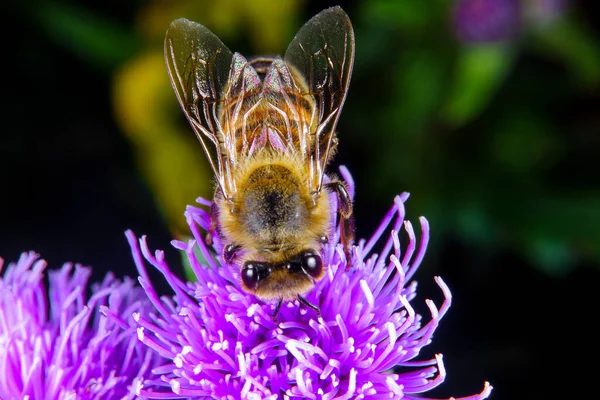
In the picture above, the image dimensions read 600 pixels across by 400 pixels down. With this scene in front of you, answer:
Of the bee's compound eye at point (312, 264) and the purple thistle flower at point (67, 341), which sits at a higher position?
the bee's compound eye at point (312, 264)

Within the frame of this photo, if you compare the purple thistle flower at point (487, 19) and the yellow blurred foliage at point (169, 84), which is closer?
the purple thistle flower at point (487, 19)

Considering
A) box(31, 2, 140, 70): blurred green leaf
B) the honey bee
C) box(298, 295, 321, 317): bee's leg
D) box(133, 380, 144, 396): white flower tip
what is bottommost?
box(133, 380, 144, 396): white flower tip

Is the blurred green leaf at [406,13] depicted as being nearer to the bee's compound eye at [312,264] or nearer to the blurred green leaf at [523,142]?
the blurred green leaf at [523,142]

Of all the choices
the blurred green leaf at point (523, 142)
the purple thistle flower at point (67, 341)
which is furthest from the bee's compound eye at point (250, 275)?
the blurred green leaf at point (523, 142)

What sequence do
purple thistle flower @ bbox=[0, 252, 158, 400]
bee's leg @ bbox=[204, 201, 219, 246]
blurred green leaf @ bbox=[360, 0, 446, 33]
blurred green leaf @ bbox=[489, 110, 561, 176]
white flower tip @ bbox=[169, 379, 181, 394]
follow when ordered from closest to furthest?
white flower tip @ bbox=[169, 379, 181, 394], purple thistle flower @ bbox=[0, 252, 158, 400], bee's leg @ bbox=[204, 201, 219, 246], blurred green leaf @ bbox=[360, 0, 446, 33], blurred green leaf @ bbox=[489, 110, 561, 176]

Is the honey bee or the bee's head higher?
the honey bee

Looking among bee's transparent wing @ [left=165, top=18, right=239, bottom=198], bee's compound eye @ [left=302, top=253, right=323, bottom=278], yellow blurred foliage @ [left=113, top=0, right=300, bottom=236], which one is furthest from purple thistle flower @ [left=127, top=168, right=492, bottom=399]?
yellow blurred foliage @ [left=113, top=0, right=300, bottom=236]

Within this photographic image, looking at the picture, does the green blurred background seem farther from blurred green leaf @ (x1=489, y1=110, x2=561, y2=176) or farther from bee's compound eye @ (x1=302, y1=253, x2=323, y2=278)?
bee's compound eye @ (x1=302, y1=253, x2=323, y2=278)
